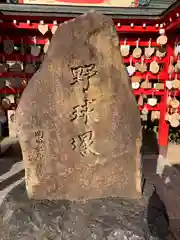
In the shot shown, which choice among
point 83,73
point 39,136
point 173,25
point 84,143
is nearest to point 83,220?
point 84,143

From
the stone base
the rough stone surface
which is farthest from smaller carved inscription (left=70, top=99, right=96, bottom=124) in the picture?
the stone base

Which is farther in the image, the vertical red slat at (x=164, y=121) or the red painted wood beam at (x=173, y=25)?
the vertical red slat at (x=164, y=121)

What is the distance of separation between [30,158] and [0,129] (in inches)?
177

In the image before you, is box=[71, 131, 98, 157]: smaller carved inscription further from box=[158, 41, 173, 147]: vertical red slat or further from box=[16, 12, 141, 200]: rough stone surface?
box=[158, 41, 173, 147]: vertical red slat

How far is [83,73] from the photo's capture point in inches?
82.9

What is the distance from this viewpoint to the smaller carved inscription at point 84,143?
2250 mm

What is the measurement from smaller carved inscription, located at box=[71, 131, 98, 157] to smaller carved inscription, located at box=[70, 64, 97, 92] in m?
0.47

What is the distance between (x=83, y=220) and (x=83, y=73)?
4.15 ft

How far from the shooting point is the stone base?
2.01 metres

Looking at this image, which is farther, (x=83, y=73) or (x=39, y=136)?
(x=39, y=136)

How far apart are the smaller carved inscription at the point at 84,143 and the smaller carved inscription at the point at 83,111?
5.7 inches

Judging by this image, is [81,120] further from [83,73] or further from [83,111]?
[83,73]

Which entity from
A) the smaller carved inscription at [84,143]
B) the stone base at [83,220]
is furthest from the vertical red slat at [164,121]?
the smaller carved inscription at [84,143]

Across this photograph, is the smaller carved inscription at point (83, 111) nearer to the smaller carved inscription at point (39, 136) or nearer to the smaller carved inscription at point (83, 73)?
the smaller carved inscription at point (83, 73)
